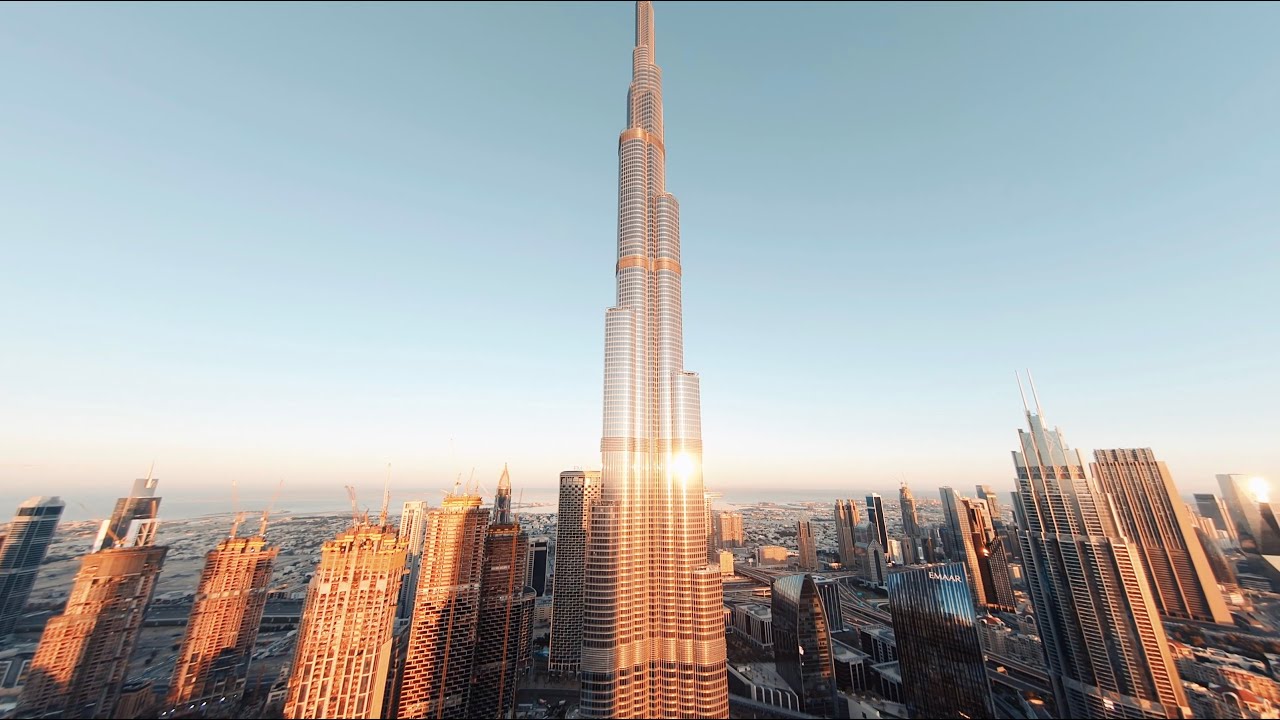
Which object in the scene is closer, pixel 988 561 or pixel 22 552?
pixel 22 552

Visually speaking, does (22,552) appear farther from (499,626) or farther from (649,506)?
(649,506)

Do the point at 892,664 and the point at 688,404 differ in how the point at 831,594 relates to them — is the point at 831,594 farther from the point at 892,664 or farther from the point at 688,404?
the point at 688,404

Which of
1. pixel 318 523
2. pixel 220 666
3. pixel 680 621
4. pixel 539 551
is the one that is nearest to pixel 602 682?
pixel 680 621

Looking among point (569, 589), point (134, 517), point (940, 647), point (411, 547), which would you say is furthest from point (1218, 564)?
point (134, 517)

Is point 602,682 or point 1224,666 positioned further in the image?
point 1224,666

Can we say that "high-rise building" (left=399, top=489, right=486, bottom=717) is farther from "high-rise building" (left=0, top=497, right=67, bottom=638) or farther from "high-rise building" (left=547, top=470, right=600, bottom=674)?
"high-rise building" (left=0, top=497, right=67, bottom=638)

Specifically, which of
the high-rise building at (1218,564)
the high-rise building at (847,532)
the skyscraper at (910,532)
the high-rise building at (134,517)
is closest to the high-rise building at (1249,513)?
the high-rise building at (1218,564)
